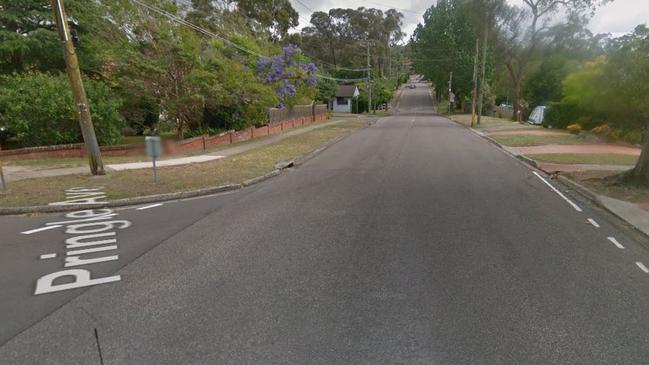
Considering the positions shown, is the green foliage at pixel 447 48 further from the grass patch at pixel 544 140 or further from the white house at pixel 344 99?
the grass patch at pixel 544 140

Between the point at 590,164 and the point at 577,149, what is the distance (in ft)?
14.0

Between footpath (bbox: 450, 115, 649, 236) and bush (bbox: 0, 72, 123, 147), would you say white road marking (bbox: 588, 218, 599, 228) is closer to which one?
footpath (bbox: 450, 115, 649, 236)

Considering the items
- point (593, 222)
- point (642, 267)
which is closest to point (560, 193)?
point (593, 222)

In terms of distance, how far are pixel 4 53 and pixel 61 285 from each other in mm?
17851

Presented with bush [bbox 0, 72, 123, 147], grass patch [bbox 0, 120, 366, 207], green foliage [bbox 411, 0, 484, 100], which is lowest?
grass patch [bbox 0, 120, 366, 207]

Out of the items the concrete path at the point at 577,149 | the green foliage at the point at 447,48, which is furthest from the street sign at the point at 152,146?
the green foliage at the point at 447,48

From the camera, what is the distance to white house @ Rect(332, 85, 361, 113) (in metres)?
64.3

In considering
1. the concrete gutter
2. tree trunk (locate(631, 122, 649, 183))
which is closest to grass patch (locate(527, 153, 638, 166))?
tree trunk (locate(631, 122, 649, 183))

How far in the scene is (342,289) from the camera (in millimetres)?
4234

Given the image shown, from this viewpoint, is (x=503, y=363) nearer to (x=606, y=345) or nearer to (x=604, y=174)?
(x=606, y=345)

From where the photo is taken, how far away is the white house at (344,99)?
64312 millimetres

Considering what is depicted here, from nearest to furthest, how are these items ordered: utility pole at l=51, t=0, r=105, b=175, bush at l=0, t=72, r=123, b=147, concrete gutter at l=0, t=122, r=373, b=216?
1. concrete gutter at l=0, t=122, r=373, b=216
2. utility pole at l=51, t=0, r=105, b=175
3. bush at l=0, t=72, r=123, b=147

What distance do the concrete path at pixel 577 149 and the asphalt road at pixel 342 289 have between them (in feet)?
30.1

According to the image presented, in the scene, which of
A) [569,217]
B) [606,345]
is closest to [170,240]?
[606,345]
